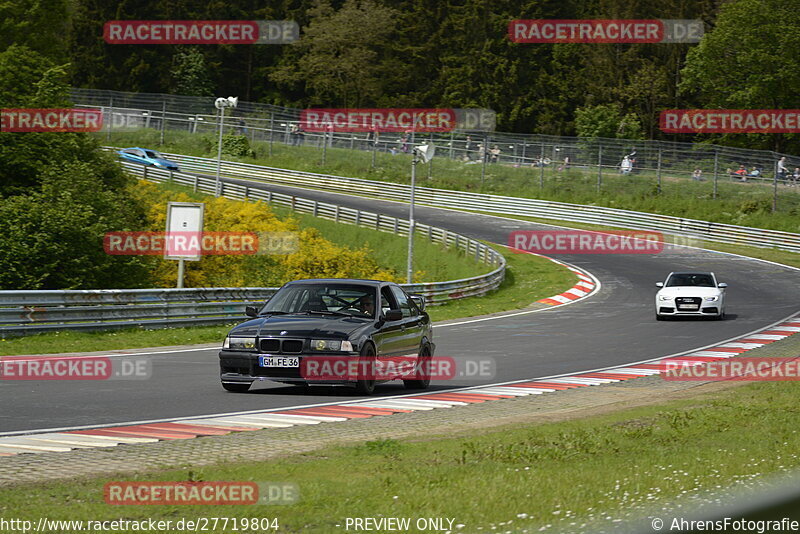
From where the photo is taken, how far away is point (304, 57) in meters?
94.3

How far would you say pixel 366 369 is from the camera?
14.0 m

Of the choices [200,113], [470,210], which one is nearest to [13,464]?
[470,210]

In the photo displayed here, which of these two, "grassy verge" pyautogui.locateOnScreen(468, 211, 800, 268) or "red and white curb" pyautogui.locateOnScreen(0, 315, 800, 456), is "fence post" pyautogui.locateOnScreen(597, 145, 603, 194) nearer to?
"grassy verge" pyautogui.locateOnScreen(468, 211, 800, 268)

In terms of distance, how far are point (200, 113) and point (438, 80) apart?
90.1ft

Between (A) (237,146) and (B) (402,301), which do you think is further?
(A) (237,146)

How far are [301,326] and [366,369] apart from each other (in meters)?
1.01

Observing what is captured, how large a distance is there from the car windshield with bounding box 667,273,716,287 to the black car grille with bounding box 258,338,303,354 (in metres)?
18.5

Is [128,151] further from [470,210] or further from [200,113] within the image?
[470,210]

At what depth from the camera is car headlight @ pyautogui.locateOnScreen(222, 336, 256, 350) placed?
44.8ft
